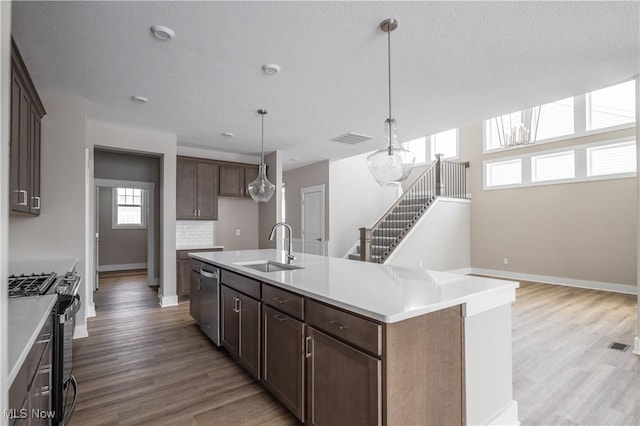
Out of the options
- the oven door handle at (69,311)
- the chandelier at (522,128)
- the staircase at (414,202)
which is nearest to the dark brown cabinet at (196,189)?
the staircase at (414,202)

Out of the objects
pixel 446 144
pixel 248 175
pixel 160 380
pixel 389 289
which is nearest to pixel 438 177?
pixel 446 144

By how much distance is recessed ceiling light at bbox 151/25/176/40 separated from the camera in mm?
2260

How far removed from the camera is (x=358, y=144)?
227 inches

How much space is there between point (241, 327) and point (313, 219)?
16.8 ft

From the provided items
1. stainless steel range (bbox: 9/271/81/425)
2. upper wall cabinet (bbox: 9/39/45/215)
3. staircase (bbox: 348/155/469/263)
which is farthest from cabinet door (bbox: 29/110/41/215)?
staircase (bbox: 348/155/469/263)

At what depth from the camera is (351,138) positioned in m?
5.32

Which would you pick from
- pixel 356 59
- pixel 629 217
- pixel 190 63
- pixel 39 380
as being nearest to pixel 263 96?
pixel 190 63

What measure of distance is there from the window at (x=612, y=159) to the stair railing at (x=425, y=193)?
257cm

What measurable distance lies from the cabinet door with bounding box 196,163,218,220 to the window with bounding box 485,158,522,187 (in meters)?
6.38

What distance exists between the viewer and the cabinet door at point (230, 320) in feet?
9.10

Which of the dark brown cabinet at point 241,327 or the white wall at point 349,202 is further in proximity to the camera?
the white wall at point 349,202

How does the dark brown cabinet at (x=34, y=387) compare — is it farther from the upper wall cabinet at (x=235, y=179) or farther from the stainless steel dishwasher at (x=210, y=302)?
the upper wall cabinet at (x=235, y=179)

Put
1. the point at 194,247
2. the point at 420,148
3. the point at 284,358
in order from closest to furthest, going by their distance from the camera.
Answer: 1. the point at 284,358
2. the point at 194,247
3. the point at 420,148

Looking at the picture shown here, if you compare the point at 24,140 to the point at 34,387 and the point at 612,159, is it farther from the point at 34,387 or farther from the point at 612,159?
the point at 612,159
